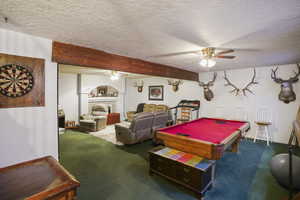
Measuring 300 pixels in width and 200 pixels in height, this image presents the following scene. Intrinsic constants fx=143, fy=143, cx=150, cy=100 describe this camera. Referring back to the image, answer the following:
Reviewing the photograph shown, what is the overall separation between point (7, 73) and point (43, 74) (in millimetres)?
386

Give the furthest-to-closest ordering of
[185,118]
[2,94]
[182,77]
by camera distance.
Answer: [185,118] → [182,77] → [2,94]

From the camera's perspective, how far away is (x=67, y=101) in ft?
20.6

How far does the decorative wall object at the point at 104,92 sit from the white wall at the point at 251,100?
376 centimetres

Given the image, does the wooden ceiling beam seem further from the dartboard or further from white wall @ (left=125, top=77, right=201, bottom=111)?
white wall @ (left=125, top=77, right=201, bottom=111)

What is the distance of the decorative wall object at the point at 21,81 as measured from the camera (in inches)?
72.7

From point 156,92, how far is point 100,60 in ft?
16.2

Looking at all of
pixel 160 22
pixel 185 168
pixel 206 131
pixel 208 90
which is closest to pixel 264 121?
pixel 208 90

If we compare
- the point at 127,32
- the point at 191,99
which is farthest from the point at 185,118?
the point at 127,32

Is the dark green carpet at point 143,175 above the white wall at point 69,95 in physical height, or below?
below

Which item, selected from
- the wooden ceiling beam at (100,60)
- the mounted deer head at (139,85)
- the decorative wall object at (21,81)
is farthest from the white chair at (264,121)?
the decorative wall object at (21,81)

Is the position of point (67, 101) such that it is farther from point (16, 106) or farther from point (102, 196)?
point (102, 196)

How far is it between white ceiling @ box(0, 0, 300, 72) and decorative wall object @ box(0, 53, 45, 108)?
0.41 m

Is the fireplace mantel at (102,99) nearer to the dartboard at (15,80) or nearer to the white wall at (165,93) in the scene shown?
the white wall at (165,93)

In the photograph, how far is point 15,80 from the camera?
1.92m
